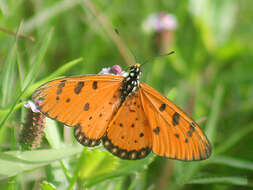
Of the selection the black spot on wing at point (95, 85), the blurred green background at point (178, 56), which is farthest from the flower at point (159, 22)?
the black spot on wing at point (95, 85)

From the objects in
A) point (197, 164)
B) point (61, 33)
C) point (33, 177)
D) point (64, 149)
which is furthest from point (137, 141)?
point (61, 33)

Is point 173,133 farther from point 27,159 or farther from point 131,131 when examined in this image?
point 27,159

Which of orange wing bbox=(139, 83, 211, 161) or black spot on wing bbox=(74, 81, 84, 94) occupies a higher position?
black spot on wing bbox=(74, 81, 84, 94)

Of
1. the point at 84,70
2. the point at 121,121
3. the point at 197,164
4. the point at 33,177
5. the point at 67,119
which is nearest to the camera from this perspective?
the point at 67,119

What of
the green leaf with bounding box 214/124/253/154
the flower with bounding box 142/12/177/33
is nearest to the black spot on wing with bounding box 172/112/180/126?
→ the green leaf with bounding box 214/124/253/154

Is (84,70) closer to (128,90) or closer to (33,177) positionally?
(33,177)

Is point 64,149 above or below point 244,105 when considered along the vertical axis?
below

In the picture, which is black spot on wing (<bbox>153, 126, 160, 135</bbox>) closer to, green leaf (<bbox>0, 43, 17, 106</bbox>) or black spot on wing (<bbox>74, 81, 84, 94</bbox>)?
black spot on wing (<bbox>74, 81, 84, 94</bbox>)
